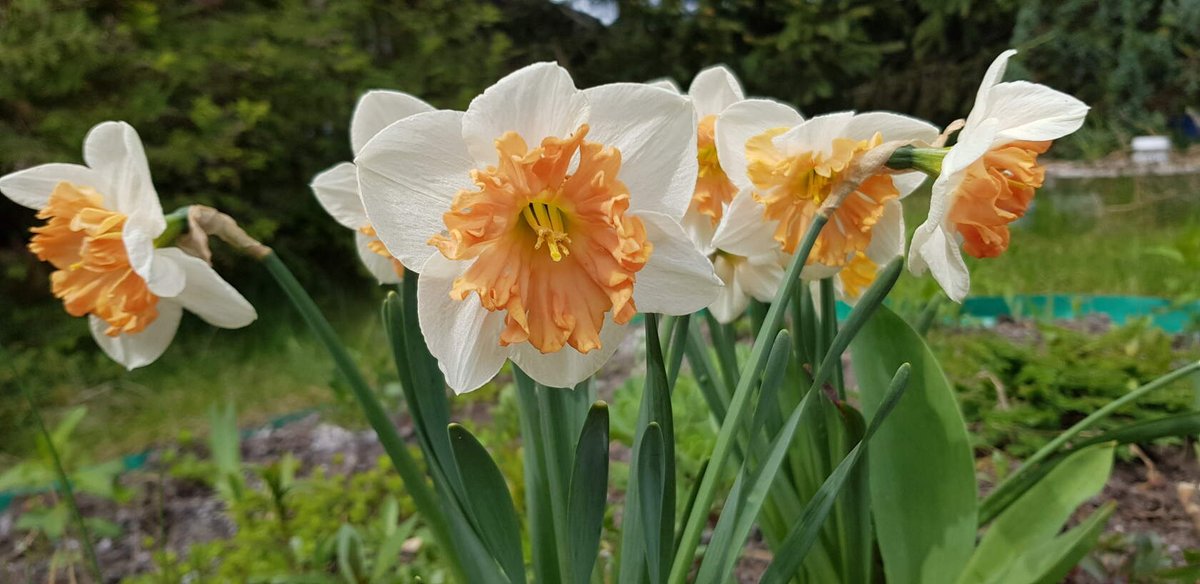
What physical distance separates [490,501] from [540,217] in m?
0.25

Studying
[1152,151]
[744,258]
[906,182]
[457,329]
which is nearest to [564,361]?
[457,329]

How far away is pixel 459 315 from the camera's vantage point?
0.58 metres

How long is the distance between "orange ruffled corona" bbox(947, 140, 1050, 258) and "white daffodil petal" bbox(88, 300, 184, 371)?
741 millimetres

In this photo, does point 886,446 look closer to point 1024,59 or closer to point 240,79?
point 240,79

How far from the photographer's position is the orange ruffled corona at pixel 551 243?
0.54 meters

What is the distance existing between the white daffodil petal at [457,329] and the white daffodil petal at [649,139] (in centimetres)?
14

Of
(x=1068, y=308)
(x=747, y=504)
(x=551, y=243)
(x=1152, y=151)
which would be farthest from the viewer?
(x=1152, y=151)

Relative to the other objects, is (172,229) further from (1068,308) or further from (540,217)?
(1068,308)

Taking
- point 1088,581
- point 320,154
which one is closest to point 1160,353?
point 1088,581

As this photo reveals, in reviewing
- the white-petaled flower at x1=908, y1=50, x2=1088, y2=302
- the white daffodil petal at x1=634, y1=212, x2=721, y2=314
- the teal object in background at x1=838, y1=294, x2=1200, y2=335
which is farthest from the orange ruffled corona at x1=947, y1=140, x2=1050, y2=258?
the teal object in background at x1=838, y1=294, x2=1200, y2=335

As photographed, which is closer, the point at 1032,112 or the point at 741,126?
the point at 1032,112

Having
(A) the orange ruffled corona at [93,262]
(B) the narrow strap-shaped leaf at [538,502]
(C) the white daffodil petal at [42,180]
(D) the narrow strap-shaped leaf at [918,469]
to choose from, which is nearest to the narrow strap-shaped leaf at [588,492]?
(B) the narrow strap-shaped leaf at [538,502]

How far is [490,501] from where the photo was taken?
2.14 ft

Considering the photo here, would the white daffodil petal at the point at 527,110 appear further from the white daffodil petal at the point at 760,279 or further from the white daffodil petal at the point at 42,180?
the white daffodil petal at the point at 42,180
